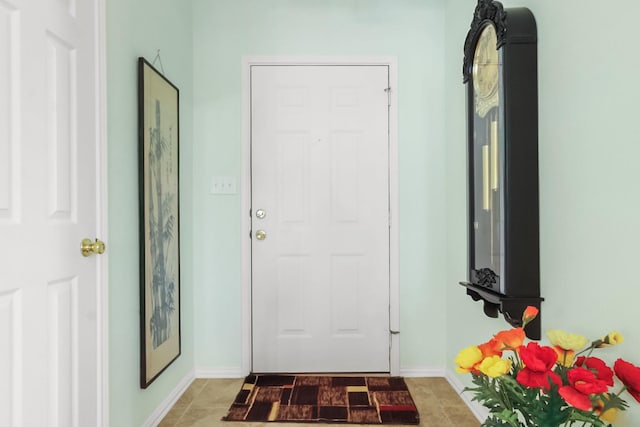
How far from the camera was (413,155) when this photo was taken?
2.99 meters

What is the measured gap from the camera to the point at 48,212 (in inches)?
56.0

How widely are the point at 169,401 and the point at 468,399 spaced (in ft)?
5.31

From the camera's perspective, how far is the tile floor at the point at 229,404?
2330mm

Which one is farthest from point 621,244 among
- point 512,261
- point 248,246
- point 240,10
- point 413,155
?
point 240,10

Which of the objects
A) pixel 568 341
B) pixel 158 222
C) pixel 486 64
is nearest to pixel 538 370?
pixel 568 341

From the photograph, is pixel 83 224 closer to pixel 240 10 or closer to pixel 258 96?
pixel 258 96

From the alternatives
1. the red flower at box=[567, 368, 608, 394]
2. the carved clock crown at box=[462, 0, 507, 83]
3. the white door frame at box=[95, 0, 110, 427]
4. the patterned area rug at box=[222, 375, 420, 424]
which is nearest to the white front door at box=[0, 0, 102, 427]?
the white door frame at box=[95, 0, 110, 427]

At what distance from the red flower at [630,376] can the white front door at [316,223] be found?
1967mm

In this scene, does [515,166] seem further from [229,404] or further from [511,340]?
[229,404]

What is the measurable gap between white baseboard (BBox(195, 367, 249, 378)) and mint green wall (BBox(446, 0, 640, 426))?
1984mm

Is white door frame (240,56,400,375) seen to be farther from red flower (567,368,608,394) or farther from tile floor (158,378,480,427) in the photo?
red flower (567,368,608,394)

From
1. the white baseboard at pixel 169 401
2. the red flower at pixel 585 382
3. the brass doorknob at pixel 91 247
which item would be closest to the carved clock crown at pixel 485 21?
the red flower at pixel 585 382

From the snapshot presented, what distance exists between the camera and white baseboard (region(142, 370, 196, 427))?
89.3 inches

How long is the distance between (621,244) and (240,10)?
8.50ft
